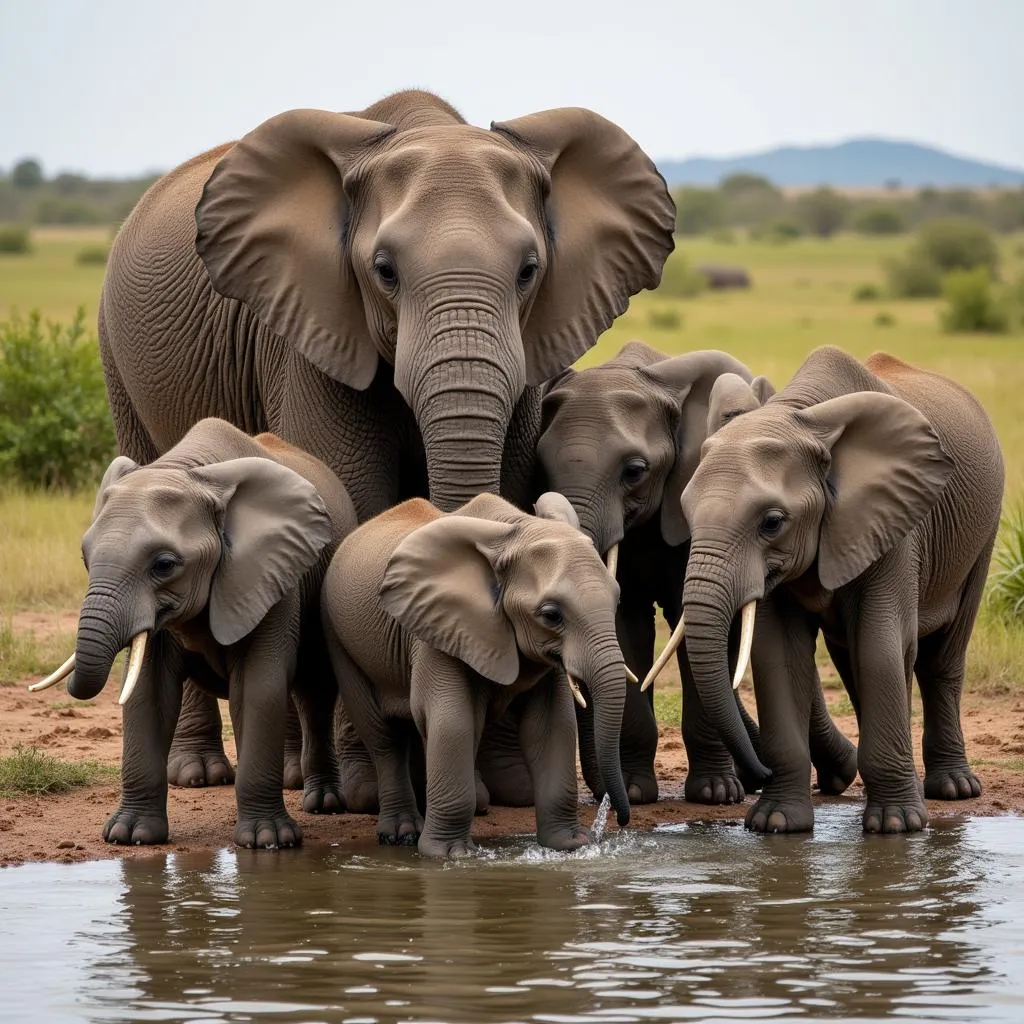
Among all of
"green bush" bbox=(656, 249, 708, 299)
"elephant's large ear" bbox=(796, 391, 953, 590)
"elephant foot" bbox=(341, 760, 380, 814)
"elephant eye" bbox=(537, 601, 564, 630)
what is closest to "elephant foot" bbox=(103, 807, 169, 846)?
"elephant foot" bbox=(341, 760, 380, 814)

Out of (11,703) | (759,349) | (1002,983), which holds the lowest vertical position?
(1002,983)

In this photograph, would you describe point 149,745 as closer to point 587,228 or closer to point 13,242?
point 587,228

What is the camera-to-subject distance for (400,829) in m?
8.01

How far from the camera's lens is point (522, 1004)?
5766mm

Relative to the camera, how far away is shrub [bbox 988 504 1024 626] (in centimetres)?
1235

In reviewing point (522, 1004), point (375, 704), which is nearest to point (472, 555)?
point (375, 704)

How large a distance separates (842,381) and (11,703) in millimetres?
4584

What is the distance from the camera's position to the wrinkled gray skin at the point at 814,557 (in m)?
7.71

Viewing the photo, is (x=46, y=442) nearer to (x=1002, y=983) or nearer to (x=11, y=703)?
(x=11, y=703)

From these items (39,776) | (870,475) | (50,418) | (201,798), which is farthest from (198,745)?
(50,418)

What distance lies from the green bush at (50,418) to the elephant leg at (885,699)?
9.78 m

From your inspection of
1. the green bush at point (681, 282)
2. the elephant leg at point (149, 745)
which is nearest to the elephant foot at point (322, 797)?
the elephant leg at point (149, 745)

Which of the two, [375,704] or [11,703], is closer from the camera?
[375,704]

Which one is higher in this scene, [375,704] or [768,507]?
[768,507]
